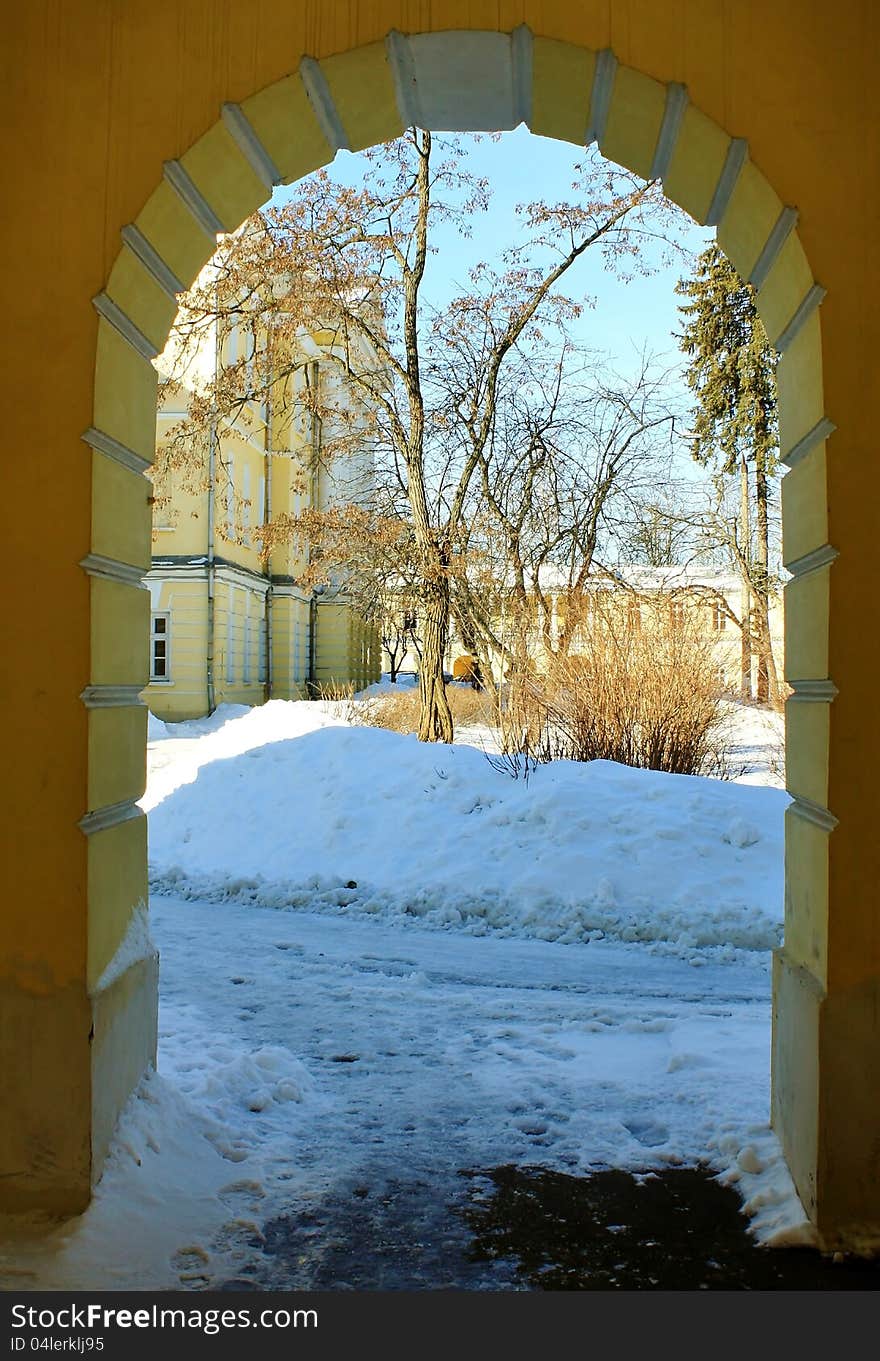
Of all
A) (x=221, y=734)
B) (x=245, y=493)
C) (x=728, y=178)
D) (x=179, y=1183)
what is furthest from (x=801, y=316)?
(x=245, y=493)

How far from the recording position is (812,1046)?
10.5ft

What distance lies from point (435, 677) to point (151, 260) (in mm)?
12022

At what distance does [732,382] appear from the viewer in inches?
1161

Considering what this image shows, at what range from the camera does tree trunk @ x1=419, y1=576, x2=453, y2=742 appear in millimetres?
15406

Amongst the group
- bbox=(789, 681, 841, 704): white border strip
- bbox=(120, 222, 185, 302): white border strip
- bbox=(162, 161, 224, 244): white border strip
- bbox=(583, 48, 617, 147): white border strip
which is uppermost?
bbox=(583, 48, 617, 147): white border strip

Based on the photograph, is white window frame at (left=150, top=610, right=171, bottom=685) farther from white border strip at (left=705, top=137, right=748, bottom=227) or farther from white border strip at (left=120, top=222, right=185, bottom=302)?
white border strip at (left=705, top=137, right=748, bottom=227)

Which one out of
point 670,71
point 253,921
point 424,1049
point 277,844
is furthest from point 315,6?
point 277,844

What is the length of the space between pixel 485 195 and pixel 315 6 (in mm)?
13922

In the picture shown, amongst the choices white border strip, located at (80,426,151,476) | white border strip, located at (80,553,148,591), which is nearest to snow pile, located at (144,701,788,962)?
Result: white border strip, located at (80,553,148,591)

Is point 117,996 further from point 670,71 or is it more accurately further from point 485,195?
point 485,195

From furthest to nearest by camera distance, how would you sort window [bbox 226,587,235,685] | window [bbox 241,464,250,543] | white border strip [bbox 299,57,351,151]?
window [bbox 241,464,250,543], window [bbox 226,587,235,685], white border strip [bbox 299,57,351,151]

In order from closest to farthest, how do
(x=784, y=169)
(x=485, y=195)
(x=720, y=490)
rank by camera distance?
(x=784, y=169), (x=485, y=195), (x=720, y=490)

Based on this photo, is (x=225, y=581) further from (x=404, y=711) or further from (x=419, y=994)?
(x=419, y=994)

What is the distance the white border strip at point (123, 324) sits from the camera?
333 cm
